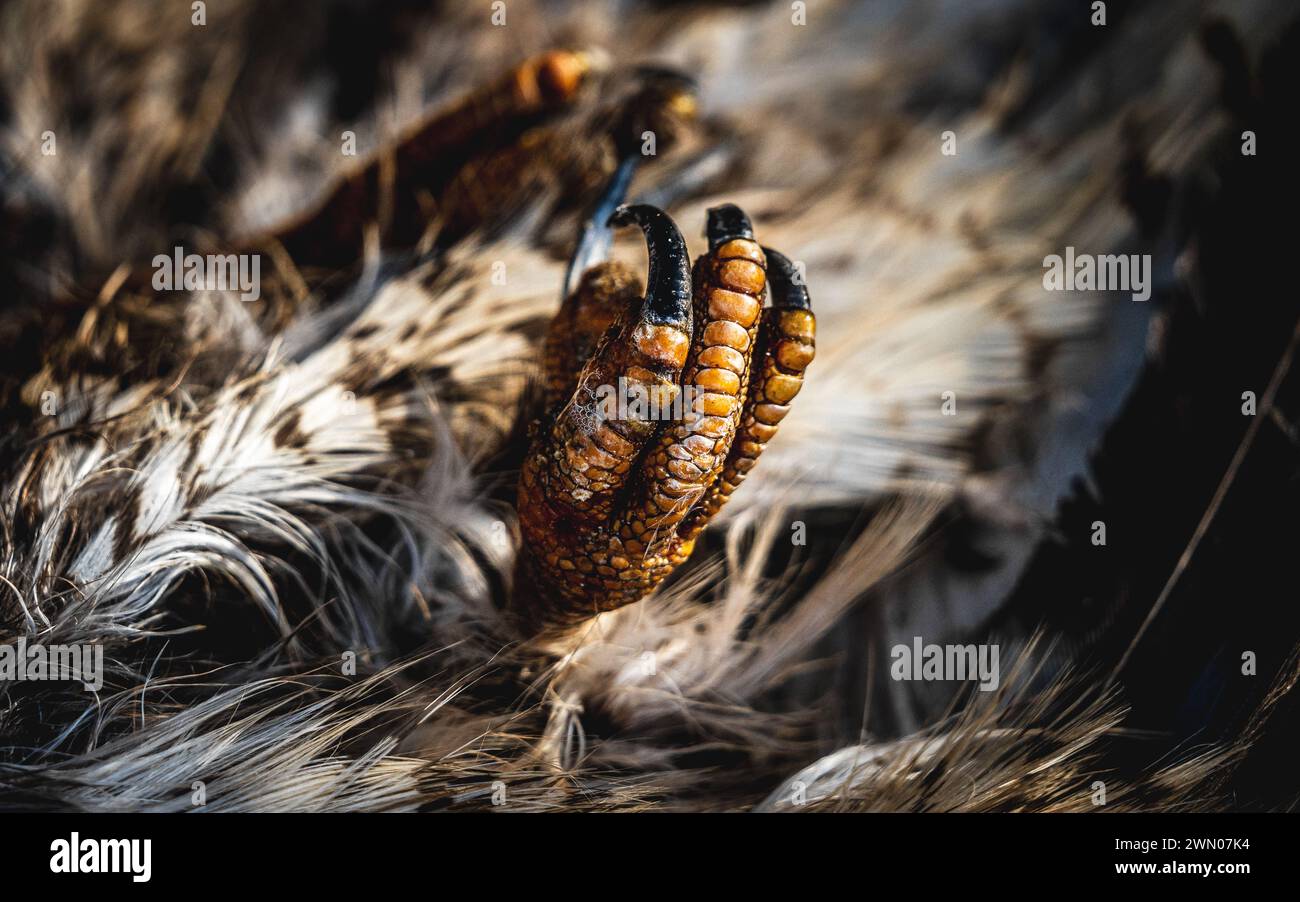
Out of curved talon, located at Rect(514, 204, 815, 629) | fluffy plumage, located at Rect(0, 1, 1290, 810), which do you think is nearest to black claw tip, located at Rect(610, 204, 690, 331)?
curved talon, located at Rect(514, 204, 815, 629)

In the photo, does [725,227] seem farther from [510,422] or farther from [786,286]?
[510,422]

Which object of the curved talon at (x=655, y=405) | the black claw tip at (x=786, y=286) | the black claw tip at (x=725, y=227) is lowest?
the curved talon at (x=655, y=405)

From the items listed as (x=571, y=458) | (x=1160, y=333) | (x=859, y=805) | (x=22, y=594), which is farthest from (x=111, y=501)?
(x=1160, y=333)

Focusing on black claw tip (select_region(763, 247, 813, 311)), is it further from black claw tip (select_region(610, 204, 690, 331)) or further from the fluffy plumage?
the fluffy plumage

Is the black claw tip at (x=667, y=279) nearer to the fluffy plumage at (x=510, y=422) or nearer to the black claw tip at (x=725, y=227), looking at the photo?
the black claw tip at (x=725, y=227)

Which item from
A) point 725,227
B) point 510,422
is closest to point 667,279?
point 725,227

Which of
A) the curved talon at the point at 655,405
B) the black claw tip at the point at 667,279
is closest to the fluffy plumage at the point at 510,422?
the curved talon at the point at 655,405
